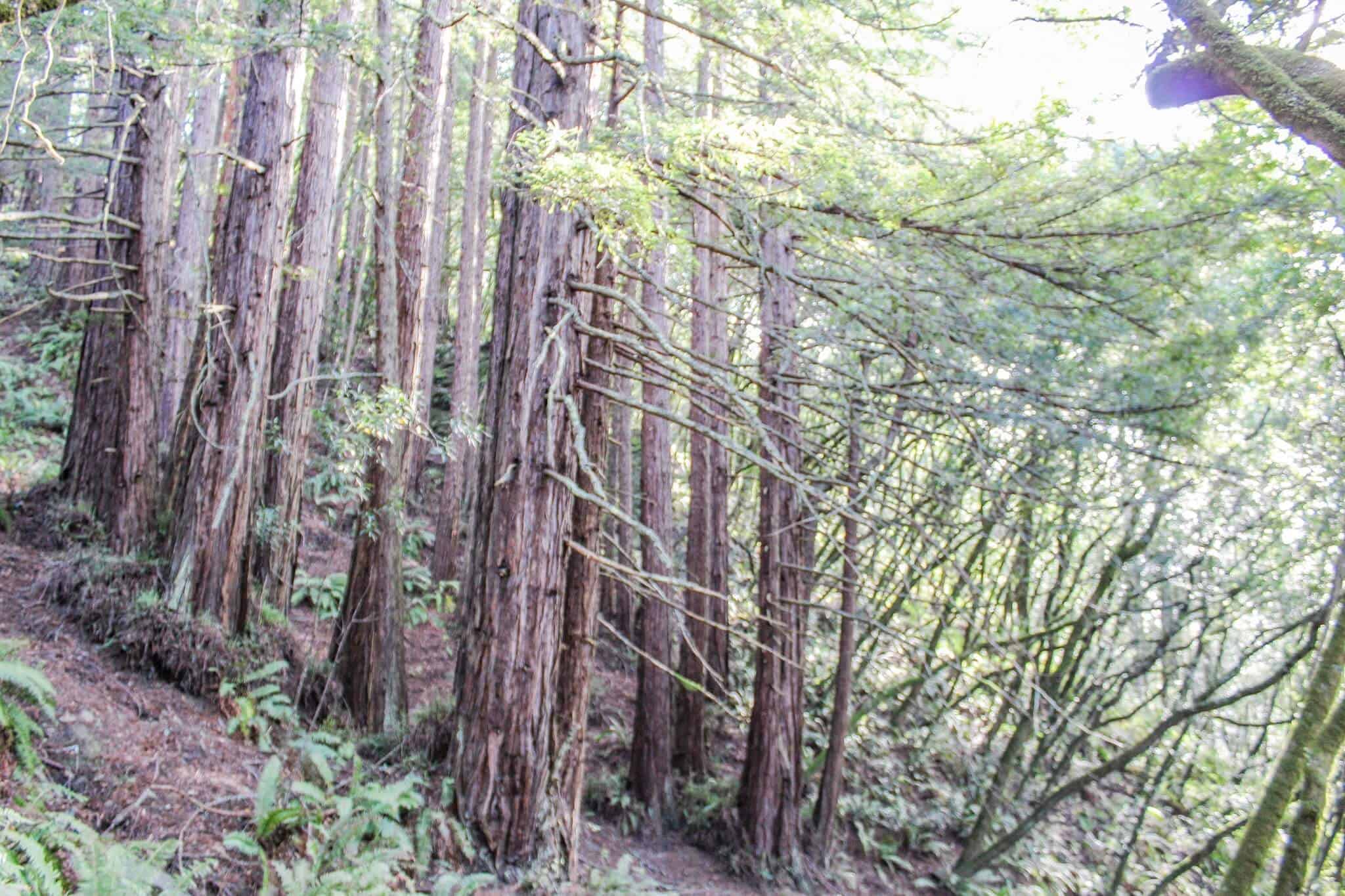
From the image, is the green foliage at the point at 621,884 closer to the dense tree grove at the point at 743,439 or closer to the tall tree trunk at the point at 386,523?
the dense tree grove at the point at 743,439

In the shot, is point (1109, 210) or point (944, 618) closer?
point (1109, 210)

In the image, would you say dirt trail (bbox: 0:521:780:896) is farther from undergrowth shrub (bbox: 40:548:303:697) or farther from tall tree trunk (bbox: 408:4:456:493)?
tall tree trunk (bbox: 408:4:456:493)

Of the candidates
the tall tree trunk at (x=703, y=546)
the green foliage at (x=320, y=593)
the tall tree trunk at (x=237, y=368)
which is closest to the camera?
the tall tree trunk at (x=237, y=368)

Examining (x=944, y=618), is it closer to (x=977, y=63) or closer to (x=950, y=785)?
(x=950, y=785)

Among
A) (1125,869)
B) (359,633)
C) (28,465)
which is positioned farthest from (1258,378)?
(28,465)

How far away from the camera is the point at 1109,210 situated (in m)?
7.05

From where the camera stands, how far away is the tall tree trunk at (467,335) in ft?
41.2

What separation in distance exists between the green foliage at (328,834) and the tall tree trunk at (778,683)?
367 centimetres

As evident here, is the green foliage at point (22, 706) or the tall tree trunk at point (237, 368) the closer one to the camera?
the green foliage at point (22, 706)

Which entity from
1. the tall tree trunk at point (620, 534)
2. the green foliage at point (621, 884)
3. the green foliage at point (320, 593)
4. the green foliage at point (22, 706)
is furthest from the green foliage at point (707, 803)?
the green foliage at point (22, 706)

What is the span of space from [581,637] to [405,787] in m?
1.33

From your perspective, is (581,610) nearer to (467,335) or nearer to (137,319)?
(137,319)

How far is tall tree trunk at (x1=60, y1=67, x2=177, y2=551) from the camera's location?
7883mm

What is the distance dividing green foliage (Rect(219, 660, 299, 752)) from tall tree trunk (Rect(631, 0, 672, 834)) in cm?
328
